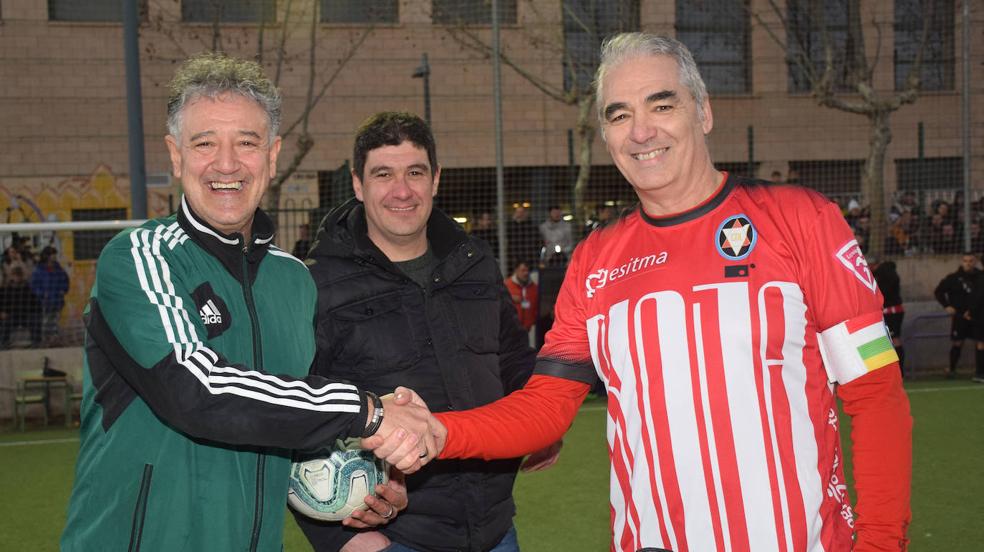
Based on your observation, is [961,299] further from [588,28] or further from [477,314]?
[477,314]

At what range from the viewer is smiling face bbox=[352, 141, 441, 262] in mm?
3361

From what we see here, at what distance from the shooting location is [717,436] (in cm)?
231

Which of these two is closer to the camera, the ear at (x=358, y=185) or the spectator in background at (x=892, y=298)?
the ear at (x=358, y=185)

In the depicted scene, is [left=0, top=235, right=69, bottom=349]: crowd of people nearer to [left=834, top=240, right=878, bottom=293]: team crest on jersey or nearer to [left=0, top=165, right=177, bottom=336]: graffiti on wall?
[left=0, top=165, right=177, bottom=336]: graffiti on wall

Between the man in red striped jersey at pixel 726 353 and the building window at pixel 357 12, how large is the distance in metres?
14.2

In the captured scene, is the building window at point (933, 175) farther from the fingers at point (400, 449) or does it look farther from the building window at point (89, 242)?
the fingers at point (400, 449)

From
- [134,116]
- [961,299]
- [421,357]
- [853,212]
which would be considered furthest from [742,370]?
[853,212]

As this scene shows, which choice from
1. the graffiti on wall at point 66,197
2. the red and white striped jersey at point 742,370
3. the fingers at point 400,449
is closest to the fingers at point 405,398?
the fingers at point 400,449

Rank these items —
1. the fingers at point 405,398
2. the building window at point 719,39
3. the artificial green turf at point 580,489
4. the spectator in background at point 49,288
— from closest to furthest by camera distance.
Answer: the fingers at point 405,398, the artificial green turf at point 580,489, the spectator in background at point 49,288, the building window at point 719,39

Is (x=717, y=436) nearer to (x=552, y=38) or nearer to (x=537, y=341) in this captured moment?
(x=537, y=341)

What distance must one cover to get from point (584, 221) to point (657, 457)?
423 inches

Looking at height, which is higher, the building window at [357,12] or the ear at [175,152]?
the building window at [357,12]

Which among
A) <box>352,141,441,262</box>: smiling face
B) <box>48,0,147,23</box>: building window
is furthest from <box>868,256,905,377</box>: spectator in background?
<box>48,0,147,23</box>: building window

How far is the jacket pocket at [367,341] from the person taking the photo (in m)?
3.19
